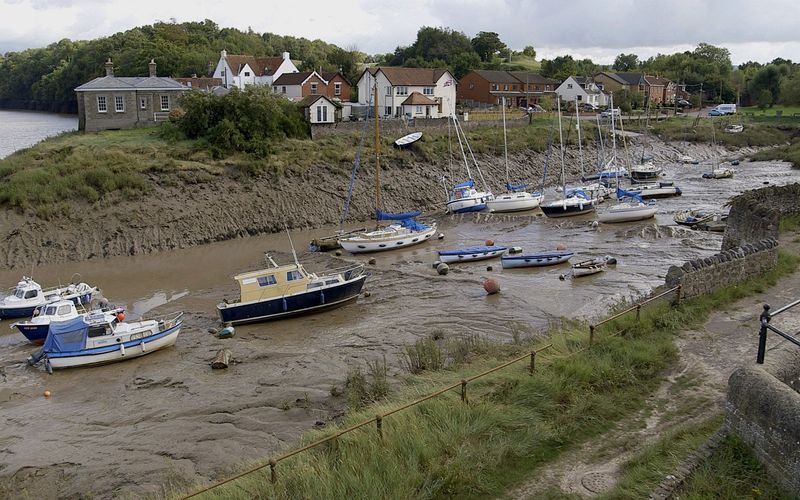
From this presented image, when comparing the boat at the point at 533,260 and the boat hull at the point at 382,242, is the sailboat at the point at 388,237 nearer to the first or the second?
the boat hull at the point at 382,242

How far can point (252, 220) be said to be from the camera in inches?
1604

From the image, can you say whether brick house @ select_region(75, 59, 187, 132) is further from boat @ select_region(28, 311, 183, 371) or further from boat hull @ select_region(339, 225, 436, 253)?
boat @ select_region(28, 311, 183, 371)

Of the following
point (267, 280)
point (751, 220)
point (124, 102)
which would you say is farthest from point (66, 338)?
point (124, 102)

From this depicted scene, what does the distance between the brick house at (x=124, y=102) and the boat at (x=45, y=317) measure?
1228 inches

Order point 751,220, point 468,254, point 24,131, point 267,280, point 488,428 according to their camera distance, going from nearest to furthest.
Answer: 1. point 488,428
2. point 751,220
3. point 267,280
4. point 468,254
5. point 24,131

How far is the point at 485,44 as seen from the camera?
12462cm

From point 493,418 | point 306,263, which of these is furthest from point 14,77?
point 493,418

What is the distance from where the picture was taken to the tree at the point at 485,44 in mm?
124375

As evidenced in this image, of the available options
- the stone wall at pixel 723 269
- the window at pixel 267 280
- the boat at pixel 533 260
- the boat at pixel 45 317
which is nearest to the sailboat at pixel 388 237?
the boat at pixel 533 260

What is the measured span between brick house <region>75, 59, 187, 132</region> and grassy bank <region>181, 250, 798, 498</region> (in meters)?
44.5

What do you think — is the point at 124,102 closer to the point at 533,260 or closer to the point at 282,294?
the point at 282,294

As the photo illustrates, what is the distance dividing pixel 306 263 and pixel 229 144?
1605 cm

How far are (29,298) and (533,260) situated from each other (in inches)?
863

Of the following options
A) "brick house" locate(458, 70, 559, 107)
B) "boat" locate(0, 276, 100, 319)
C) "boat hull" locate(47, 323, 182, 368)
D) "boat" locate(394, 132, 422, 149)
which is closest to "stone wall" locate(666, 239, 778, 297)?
"boat hull" locate(47, 323, 182, 368)
